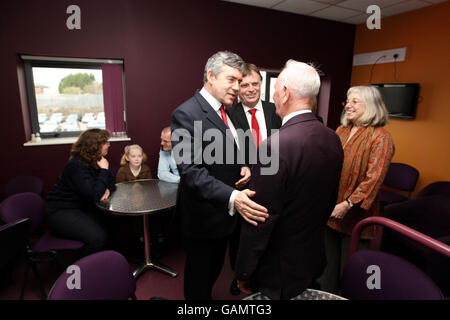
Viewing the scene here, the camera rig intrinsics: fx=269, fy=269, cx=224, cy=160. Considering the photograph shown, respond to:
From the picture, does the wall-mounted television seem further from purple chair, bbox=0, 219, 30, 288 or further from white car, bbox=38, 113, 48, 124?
white car, bbox=38, 113, 48, 124

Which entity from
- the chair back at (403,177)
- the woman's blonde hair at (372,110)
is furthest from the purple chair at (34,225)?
the chair back at (403,177)

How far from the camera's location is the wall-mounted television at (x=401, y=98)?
154 inches

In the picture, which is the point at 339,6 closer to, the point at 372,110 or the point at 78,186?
the point at 372,110

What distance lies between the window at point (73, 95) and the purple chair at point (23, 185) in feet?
2.21

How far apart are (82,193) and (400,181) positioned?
13.2 ft

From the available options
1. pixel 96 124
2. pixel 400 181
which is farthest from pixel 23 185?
pixel 400 181

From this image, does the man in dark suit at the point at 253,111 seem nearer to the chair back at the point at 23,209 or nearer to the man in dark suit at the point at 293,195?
the man in dark suit at the point at 293,195

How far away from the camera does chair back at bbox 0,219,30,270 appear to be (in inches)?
65.3

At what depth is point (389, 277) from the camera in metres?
1.26

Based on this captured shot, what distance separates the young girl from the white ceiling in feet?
8.26

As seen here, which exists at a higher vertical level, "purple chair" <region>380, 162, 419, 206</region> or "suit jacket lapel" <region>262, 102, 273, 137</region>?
"suit jacket lapel" <region>262, 102, 273, 137</region>

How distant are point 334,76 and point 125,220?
13.5 feet

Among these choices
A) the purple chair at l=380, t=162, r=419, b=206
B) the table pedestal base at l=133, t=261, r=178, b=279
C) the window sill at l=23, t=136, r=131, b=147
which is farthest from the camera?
the purple chair at l=380, t=162, r=419, b=206

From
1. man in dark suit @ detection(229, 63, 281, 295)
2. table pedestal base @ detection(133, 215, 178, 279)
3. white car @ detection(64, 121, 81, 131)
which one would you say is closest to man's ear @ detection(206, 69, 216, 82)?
man in dark suit @ detection(229, 63, 281, 295)
